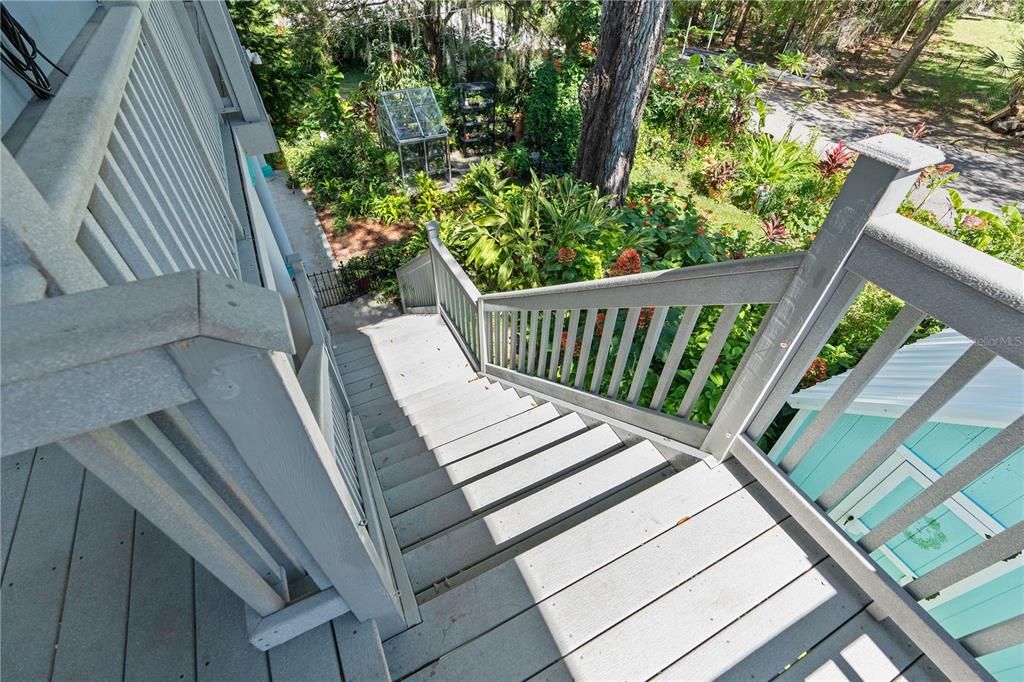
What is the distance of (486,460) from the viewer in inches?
91.8

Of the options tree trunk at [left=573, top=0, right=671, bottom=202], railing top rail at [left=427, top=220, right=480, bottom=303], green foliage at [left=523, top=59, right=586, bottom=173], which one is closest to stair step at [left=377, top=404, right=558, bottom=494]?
railing top rail at [left=427, top=220, right=480, bottom=303]

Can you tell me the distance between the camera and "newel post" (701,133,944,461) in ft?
3.27

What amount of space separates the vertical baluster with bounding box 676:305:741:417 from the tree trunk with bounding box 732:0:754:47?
1760 centimetres

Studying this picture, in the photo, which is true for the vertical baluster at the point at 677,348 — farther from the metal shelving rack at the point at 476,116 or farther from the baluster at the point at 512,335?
the metal shelving rack at the point at 476,116

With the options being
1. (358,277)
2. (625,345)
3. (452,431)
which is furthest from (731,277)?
(358,277)

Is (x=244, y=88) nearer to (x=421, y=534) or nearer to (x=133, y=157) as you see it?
(x=133, y=157)

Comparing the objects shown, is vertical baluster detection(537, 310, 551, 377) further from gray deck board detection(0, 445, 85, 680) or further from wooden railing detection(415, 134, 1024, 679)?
gray deck board detection(0, 445, 85, 680)

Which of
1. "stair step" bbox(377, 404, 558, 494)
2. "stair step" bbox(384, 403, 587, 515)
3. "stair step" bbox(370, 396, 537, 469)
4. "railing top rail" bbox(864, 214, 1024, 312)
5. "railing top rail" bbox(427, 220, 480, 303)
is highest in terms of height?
"railing top rail" bbox(864, 214, 1024, 312)

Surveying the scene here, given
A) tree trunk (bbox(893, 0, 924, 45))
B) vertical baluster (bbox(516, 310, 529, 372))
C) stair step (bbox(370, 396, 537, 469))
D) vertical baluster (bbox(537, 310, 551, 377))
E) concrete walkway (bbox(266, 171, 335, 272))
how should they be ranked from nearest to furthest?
vertical baluster (bbox(537, 310, 551, 377)), stair step (bbox(370, 396, 537, 469)), vertical baluster (bbox(516, 310, 529, 372)), concrete walkway (bbox(266, 171, 335, 272)), tree trunk (bbox(893, 0, 924, 45))

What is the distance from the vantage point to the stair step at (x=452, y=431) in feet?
8.74

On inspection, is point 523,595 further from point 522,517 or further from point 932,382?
point 932,382

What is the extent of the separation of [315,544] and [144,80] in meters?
1.61

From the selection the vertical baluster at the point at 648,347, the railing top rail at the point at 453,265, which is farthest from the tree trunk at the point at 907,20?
the vertical baluster at the point at 648,347

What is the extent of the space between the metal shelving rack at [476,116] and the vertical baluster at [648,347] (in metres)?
8.21
